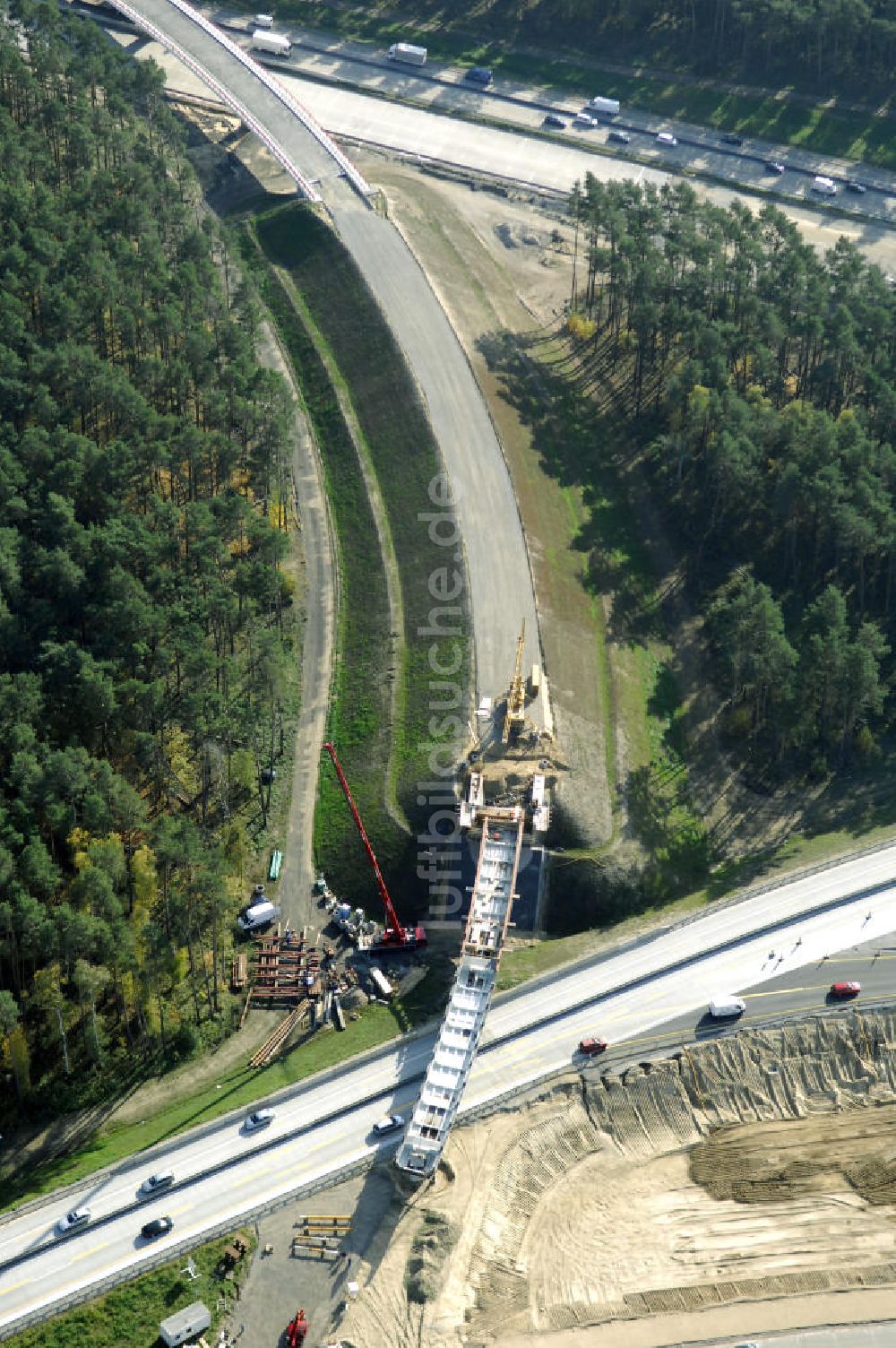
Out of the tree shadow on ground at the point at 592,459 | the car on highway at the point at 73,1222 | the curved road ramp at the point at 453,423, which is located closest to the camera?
the car on highway at the point at 73,1222

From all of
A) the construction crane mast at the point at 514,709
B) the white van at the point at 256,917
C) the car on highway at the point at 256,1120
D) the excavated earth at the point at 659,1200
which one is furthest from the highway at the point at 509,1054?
the construction crane mast at the point at 514,709

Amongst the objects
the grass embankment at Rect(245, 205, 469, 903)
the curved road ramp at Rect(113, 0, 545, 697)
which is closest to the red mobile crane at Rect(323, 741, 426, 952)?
the grass embankment at Rect(245, 205, 469, 903)

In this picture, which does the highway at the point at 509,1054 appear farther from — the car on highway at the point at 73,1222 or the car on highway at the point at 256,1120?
the car on highway at the point at 73,1222

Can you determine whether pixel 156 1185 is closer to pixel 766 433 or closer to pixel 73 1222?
pixel 73 1222

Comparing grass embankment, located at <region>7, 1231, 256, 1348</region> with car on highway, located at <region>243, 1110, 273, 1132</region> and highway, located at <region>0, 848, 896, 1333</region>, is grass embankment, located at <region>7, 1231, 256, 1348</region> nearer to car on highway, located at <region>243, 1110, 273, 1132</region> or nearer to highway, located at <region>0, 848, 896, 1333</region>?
highway, located at <region>0, 848, 896, 1333</region>

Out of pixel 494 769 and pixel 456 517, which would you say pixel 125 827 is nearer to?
pixel 494 769

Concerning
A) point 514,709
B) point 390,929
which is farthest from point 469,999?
point 514,709

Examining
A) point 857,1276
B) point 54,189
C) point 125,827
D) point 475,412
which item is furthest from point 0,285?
point 857,1276
